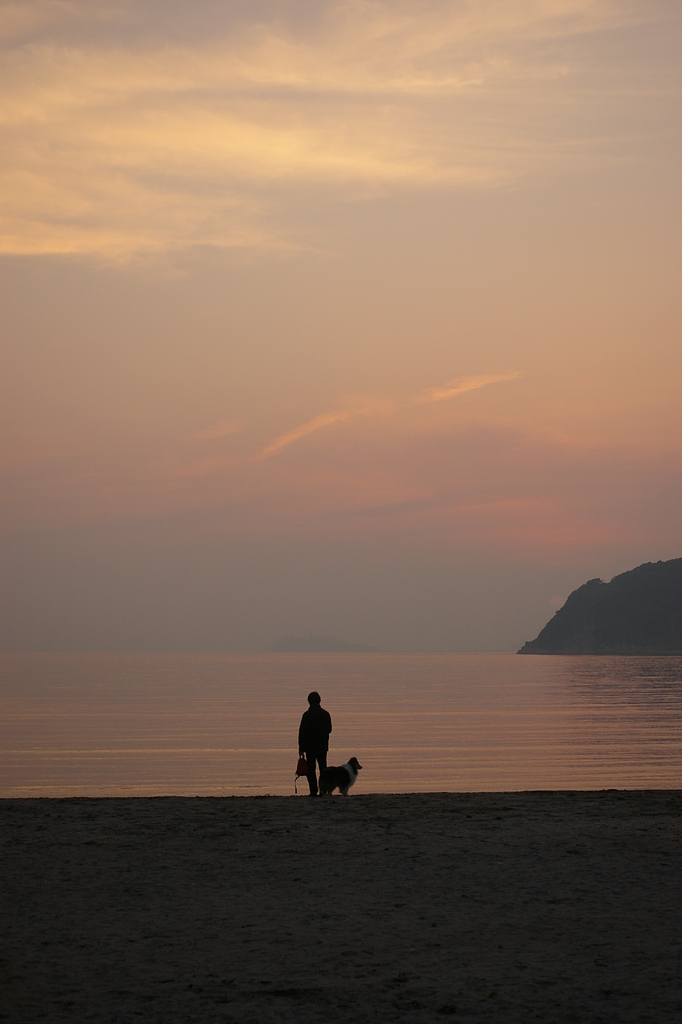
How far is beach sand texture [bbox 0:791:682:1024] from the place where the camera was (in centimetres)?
634

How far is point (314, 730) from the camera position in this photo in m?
15.8

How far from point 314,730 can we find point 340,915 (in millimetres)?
7442

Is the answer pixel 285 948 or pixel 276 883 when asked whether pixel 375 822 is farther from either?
pixel 285 948

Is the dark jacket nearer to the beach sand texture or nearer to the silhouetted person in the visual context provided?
the silhouetted person

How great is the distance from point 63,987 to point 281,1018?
1599 millimetres

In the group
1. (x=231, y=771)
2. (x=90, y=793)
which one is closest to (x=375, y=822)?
(x=90, y=793)

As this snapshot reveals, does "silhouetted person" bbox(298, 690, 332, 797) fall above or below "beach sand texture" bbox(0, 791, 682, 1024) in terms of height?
above

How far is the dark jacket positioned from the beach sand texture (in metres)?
2.34

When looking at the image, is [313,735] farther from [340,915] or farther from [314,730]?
[340,915]

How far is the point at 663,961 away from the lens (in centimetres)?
700

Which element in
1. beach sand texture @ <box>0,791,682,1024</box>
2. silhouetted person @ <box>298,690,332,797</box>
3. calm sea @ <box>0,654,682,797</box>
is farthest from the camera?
calm sea @ <box>0,654,682,797</box>

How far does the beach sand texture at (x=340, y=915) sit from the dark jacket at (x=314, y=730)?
2.34m

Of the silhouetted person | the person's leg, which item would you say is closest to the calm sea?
the person's leg

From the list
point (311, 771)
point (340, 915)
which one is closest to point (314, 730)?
point (311, 771)
